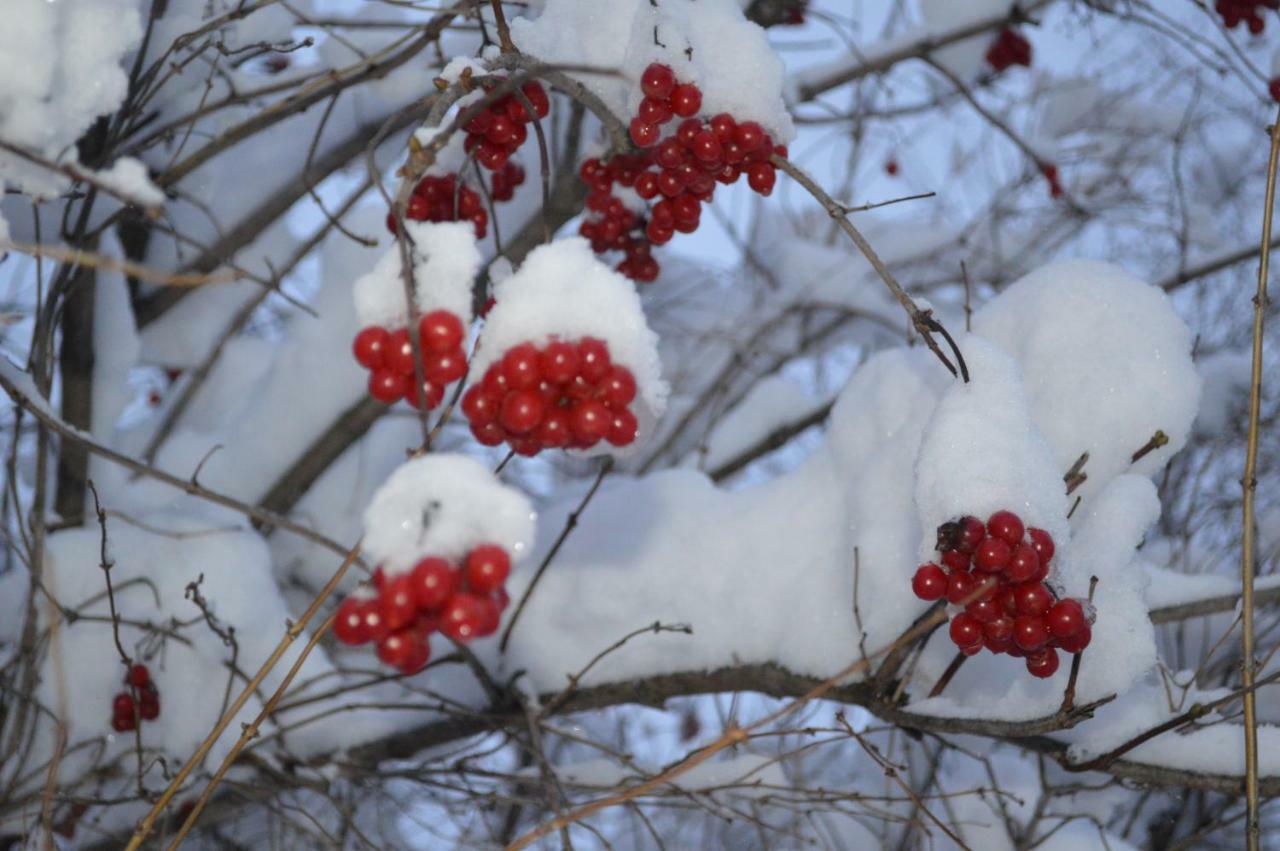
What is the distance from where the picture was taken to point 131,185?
880 millimetres

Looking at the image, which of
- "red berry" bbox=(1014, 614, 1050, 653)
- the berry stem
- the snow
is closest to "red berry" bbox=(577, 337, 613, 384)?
the snow

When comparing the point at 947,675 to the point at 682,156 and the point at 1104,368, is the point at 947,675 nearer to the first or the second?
the point at 1104,368

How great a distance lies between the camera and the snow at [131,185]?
0.86 meters

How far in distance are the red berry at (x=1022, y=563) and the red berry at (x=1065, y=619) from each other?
6 cm

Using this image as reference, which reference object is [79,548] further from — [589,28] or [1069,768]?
[1069,768]

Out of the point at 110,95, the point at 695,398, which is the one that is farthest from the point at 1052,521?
the point at 695,398

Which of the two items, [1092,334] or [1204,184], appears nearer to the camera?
[1092,334]

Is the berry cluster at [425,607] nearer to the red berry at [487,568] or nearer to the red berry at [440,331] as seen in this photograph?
the red berry at [487,568]

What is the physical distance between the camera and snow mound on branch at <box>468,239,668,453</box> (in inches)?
37.2

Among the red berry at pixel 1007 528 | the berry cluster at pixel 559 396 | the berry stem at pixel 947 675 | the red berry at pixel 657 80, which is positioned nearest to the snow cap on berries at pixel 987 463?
the red berry at pixel 1007 528

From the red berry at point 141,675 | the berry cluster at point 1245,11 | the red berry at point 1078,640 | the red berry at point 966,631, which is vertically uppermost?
the berry cluster at point 1245,11

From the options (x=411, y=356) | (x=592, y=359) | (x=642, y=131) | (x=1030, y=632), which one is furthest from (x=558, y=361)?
(x=1030, y=632)

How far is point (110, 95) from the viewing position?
4.30 feet

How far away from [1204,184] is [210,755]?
4665 mm
